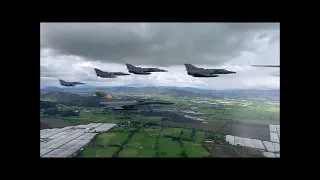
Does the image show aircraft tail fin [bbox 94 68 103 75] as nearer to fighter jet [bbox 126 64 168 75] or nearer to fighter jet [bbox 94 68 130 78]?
fighter jet [bbox 94 68 130 78]

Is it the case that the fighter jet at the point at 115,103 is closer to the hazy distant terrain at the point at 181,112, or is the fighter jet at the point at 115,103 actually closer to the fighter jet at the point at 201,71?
the hazy distant terrain at the point at 181,112

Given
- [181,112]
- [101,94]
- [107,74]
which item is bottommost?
[181,112]

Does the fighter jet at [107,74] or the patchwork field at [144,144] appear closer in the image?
the patchwork field at [144,144]

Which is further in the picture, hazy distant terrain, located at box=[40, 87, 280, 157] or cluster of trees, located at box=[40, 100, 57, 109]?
hazy distant terrain, located at box=[40, 87, 280, 157]

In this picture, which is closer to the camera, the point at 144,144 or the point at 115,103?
the point at 144,144

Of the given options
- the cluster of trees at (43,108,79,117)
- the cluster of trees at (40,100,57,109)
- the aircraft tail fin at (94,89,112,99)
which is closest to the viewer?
the cluster of trees at (40,100,57,109)

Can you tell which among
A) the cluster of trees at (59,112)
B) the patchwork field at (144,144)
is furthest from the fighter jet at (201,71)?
the cluster of trees at (59,112)

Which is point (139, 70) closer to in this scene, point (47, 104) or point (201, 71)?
point (201, 71)

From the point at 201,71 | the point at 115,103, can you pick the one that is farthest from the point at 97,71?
the point at 201,71

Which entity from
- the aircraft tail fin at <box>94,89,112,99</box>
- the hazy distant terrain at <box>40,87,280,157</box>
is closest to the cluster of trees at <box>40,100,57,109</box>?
the hazy distant terrain at <box>40,87,280,157</box>

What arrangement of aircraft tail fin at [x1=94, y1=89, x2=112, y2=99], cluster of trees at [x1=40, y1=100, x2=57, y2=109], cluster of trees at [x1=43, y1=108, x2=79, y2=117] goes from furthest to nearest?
1. aircraft tail fin at [x1=94, y1=89, x2=112, y2=99]
2. cluster of trees at [x1=43, y1=108, x2=79, y2=117]
3. cluster of trees at [x1=40, y1=100, x2=57, y2=109]
